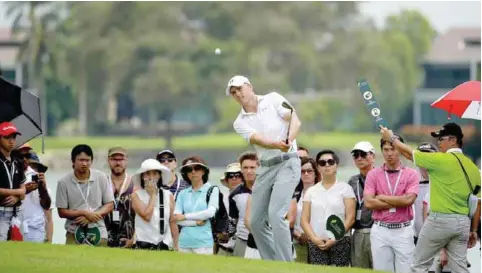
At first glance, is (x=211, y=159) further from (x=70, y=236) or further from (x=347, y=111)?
(x=70, y=236)

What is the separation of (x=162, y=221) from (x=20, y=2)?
91.7 metres

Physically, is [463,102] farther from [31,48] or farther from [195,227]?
[31,48]

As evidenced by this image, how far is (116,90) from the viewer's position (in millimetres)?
102562

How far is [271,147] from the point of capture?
39.2 feet

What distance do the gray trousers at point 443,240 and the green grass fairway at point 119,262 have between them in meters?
1.06

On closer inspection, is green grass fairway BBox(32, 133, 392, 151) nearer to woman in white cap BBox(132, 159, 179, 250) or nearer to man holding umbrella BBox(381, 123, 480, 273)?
woman in white cap BBox(132, 159, 179, 250)

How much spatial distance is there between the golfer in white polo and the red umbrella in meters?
2.12

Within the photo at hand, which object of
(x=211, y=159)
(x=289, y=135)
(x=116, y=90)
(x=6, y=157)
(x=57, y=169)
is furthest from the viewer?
(x=116, y=90)

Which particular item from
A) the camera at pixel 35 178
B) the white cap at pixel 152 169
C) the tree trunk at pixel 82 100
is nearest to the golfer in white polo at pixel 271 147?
Answer: the white cap at pixel 152 169

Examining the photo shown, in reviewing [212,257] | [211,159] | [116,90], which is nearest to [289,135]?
[212,257]

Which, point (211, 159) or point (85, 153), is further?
point (211, 159)

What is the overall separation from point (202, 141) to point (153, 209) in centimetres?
7902

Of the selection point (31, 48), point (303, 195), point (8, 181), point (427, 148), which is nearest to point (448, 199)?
point (427, 148)

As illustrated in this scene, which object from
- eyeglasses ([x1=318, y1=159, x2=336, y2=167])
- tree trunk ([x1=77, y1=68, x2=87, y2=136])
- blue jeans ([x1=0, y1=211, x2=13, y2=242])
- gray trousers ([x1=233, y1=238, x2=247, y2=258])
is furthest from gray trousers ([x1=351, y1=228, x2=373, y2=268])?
tree trunk ([x1=77, y1=68, x2=87, y2=136])
